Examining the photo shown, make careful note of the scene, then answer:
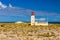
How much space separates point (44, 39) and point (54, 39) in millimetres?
641

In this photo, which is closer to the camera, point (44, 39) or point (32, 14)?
point (44, 39)

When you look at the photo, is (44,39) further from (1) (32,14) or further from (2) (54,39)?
(1) (32,14)

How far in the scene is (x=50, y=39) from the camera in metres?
14.0

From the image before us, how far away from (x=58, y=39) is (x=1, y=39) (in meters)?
3.62

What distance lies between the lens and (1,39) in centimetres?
1355

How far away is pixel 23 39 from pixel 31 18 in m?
19.0

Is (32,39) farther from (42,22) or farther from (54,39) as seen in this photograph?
(42,22)

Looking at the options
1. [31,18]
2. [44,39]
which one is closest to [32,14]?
[31,18]

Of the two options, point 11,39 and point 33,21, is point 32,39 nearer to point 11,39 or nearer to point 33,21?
point 11,39

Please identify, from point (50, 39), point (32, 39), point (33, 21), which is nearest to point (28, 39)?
point (32, 39)

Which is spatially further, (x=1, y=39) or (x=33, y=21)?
(x=33, y=21)

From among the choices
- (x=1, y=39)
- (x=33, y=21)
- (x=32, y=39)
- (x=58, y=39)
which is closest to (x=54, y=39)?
(x=58, y=39)

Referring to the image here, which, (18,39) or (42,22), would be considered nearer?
(18,39)

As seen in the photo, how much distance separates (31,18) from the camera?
32625 mm
